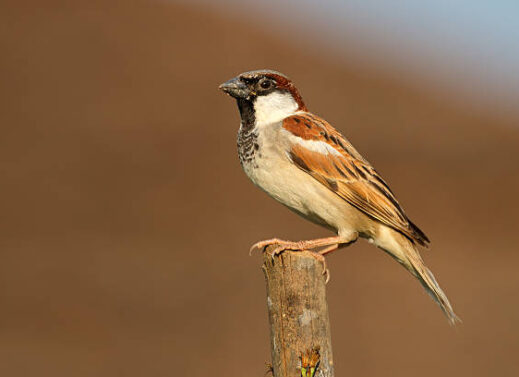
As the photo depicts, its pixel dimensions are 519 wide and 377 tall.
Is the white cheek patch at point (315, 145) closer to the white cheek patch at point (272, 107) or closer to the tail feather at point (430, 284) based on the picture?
the white cheek patch at point (272, 107)

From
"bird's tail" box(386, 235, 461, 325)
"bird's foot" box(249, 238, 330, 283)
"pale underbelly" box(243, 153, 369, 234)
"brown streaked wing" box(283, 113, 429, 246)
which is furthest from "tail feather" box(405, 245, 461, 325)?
"bird's foot" box(249, 238, 330, 283)

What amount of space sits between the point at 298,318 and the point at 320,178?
142cm

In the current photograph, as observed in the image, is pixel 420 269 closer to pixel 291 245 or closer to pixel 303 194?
pixel 303 194

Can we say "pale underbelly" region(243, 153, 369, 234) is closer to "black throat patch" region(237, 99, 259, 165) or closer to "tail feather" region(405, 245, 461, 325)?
"black throat patch" region(237, 99, 259, 165)

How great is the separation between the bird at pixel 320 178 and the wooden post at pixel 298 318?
0.87 m

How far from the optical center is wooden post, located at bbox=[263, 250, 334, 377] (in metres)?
3.55

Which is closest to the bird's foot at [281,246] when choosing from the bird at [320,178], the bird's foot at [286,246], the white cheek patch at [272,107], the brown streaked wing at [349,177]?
the bird's foot at [286,246]

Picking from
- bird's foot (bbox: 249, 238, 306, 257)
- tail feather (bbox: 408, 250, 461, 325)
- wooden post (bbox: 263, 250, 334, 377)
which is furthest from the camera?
tail feather (bbox: 408, 250, 461, 325)

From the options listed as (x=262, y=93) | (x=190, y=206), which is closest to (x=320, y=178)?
(x=262, y=93)

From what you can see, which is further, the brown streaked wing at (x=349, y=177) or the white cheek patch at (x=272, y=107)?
the white cheek patch at (x=272, y=107)

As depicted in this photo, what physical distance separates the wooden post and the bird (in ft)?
2.85

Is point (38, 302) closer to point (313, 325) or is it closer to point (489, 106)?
point (313, 325)

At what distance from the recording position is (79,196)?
13.8 meters

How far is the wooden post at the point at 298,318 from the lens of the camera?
3549mm
